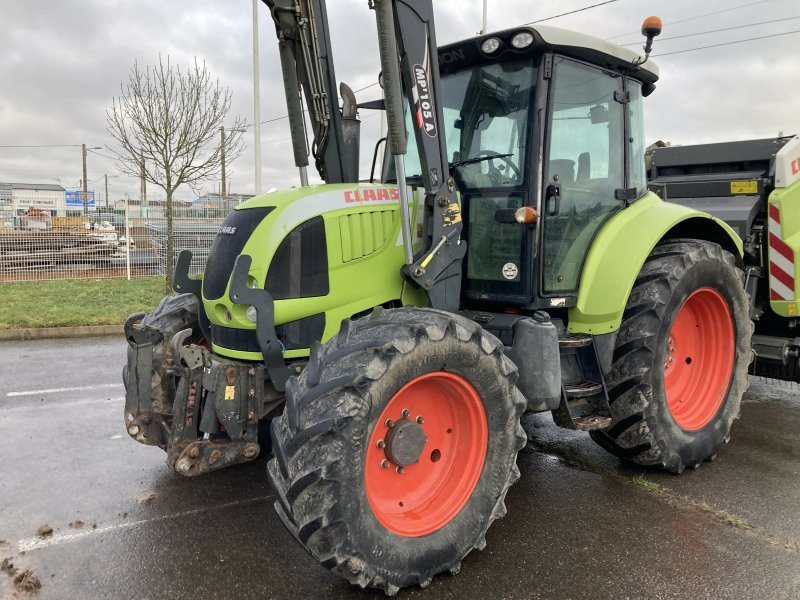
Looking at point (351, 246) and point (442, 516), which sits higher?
point (351, 246)

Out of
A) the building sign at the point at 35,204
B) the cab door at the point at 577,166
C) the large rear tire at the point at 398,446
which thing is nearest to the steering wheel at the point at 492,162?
the cab door at the point at 577,166

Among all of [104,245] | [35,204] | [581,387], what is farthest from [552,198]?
[35,204]

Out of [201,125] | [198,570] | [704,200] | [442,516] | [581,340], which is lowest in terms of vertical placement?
[198,570]

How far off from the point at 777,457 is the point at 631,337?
5.79 feet

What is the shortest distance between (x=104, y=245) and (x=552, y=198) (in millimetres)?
14135

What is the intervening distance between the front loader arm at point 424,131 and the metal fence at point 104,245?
37.1ft

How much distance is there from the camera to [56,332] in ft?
29.7

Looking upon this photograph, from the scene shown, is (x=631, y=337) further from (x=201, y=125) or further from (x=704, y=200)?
(x=201, y=125)

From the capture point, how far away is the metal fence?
1420 centimetres

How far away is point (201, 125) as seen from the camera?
12.2m

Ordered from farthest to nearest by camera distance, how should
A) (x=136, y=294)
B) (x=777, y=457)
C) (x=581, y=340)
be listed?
(x=136, y=294)
(x=777, y=457)
(x=581, y=340)

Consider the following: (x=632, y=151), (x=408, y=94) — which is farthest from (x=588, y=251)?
(x=408, y=94)

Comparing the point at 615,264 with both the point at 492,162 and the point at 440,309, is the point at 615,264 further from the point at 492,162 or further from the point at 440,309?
the point at 440,309

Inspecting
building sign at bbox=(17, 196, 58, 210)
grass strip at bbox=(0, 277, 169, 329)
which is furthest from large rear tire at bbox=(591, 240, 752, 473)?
building sign at bbox=(17, 196, 58, 210)
